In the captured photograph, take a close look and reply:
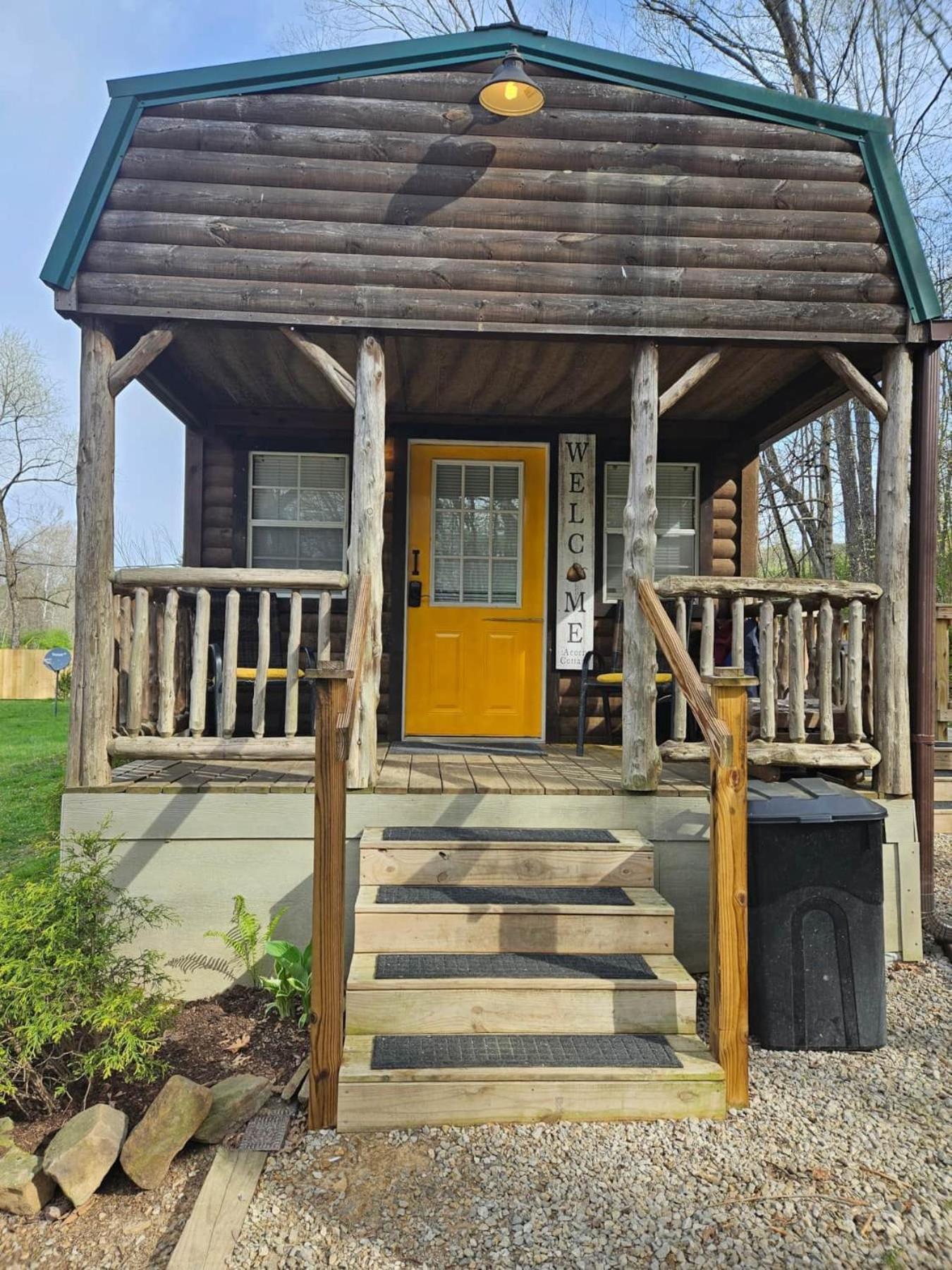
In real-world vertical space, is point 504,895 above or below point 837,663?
below

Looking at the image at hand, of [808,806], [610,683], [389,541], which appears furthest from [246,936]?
[389,541]

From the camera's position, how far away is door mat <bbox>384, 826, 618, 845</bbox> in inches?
127

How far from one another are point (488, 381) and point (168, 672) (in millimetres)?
2476

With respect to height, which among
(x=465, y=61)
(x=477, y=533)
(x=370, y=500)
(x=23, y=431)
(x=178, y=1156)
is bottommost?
(x=178, y=1156)

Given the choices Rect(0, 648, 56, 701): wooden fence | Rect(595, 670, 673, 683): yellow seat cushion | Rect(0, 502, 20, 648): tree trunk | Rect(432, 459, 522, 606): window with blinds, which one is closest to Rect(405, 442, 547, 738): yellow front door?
Rect(432, 459, 522, 606): window with blinds

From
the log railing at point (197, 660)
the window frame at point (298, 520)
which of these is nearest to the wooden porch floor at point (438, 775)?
the log railing at point (197, 660)

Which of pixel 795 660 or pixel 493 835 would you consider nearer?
pixel 493 835

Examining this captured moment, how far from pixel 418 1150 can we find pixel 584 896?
3.65 feet

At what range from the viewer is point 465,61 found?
11.9 feet

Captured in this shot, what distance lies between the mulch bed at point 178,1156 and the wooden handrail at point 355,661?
1125 millimetres

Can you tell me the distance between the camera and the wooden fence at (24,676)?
52.6ft

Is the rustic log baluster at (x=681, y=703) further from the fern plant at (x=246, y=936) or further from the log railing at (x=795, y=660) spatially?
the fern plant at (x=246, y=936)

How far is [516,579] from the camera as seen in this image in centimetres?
535

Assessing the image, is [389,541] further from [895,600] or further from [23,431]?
[23,431]
